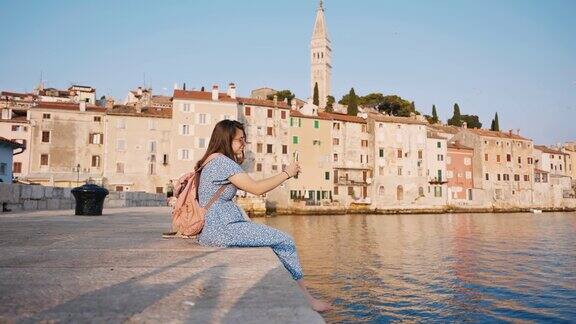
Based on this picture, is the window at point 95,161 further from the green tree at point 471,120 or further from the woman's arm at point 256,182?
the green tree at point 471,120

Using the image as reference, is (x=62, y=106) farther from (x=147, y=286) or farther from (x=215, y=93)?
(x=147, y=286)

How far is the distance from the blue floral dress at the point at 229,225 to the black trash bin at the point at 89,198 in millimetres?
8265

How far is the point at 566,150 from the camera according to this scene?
100 meters

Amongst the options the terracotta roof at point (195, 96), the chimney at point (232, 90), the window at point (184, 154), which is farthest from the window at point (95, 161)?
the chimney at point (232, 90)

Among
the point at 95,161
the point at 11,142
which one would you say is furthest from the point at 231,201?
the point at 95,161

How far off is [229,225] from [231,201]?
0.95 feet

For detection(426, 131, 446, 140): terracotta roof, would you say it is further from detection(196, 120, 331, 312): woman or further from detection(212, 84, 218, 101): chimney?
detection(196, 120, 331, 312): woman

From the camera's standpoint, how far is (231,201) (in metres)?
4.96

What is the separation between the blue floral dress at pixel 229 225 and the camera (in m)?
4.62

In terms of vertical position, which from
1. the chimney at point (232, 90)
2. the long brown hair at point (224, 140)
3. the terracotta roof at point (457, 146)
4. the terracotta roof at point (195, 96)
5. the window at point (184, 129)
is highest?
the chimney at point (232, 90)

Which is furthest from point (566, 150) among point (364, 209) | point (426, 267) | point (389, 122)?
point (426, 267)

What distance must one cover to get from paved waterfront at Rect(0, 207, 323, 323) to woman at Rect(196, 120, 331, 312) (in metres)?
0.21

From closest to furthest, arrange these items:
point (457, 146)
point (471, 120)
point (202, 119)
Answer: point (202, 119) < point (457, 146) < point (471, 120)

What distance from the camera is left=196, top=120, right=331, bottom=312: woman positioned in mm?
4617
